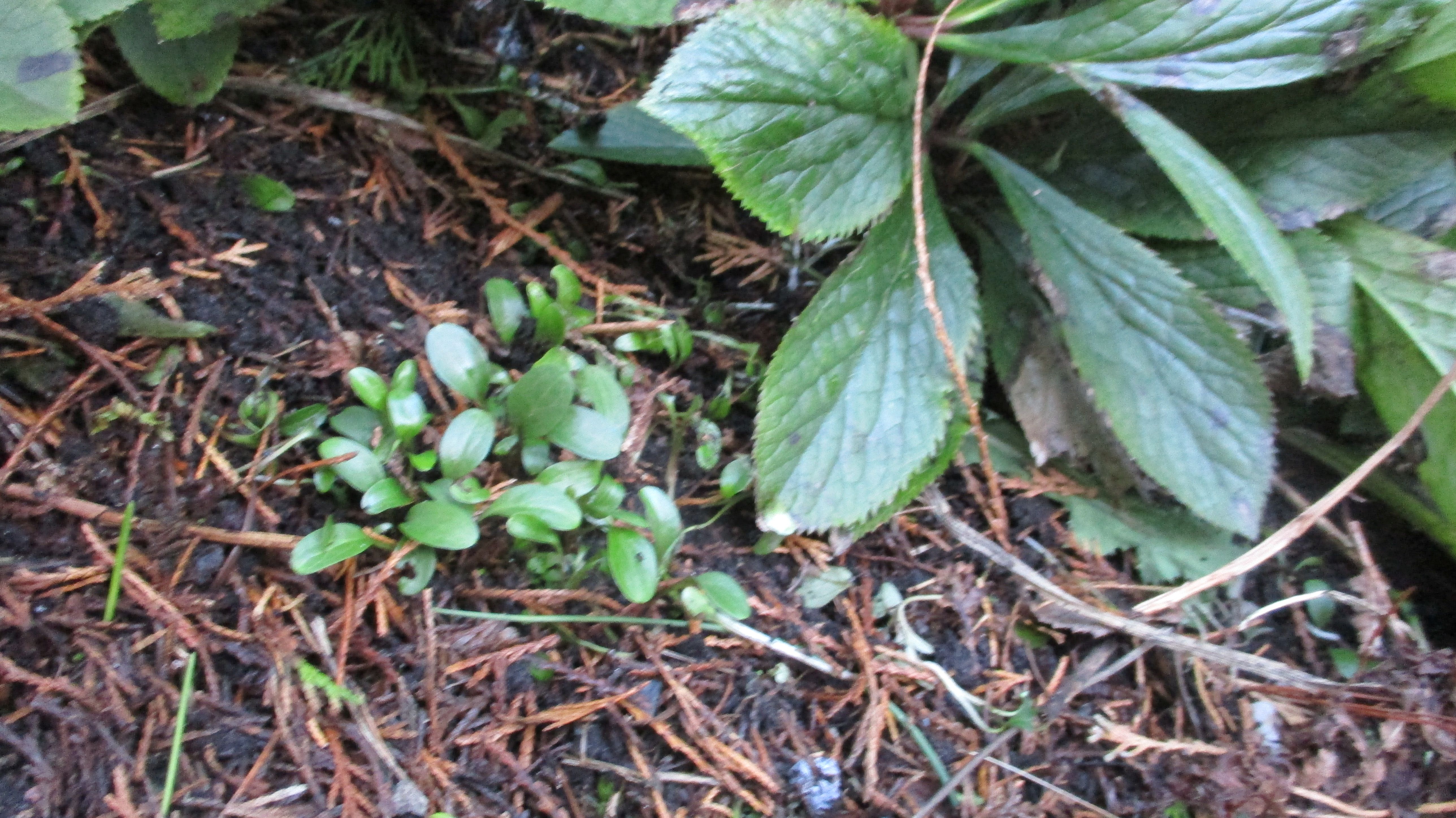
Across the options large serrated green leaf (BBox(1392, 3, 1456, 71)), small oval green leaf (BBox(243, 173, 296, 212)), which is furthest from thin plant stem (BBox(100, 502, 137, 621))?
large serrated green leaf (BBox(1392, 3, 1456, 71))

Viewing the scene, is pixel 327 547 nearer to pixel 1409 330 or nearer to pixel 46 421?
pixel 46 421

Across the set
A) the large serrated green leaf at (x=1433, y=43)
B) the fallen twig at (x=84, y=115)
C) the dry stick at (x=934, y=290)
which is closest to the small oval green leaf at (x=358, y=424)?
the fallen twig at (x=84, y=115)

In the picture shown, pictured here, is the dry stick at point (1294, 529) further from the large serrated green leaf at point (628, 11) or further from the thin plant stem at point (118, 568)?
the thin plant stem at point (118, 568)

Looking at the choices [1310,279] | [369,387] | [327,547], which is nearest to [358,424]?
[369,387]

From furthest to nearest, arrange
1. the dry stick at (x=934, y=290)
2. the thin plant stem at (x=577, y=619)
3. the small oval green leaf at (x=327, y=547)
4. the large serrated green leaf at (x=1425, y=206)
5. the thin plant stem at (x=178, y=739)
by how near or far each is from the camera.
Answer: the large serrated green leaf at (x=1425, y=206) → the dry stick at (x=934, y=290) → the thin plant stem at (x=577, y=619) → the small oval green leaf at (x=327, y=547) → the thin plant stem at (x=178, y=739)

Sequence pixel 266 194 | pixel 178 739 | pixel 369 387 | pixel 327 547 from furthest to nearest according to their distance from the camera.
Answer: pixel 266 194
pixel 369 387
pixel 327 547
pixel 178 739

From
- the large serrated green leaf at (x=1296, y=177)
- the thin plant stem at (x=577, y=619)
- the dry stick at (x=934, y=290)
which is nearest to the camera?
the thin plant stem at (x=577, y=619)
